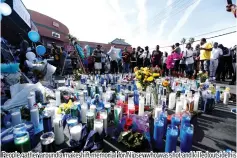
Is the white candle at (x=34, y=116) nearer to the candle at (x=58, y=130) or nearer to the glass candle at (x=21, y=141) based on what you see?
the candle at (x=58, y=130)

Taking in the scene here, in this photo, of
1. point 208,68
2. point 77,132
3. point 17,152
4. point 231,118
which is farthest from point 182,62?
point 17,152

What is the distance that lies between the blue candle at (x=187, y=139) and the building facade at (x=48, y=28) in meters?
14.6

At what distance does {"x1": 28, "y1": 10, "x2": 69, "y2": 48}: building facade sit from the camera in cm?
1402

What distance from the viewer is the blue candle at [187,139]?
145 centimetres

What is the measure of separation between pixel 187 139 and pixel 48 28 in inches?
680

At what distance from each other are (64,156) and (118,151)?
57 cm

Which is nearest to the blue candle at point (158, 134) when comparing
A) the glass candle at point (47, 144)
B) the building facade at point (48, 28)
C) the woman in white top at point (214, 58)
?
the glass candle at point (47, 144)

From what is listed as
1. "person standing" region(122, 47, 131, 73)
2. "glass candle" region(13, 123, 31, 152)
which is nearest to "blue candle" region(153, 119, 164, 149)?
"glass candle" region(13, 123, 31, 152)

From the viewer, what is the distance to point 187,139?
1.46m

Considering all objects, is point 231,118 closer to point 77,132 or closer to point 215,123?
point 215,123

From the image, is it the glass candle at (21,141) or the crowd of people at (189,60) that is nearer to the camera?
the glass candle at (21,141)

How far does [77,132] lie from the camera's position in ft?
5.38

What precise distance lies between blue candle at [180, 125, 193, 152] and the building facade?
1460cm

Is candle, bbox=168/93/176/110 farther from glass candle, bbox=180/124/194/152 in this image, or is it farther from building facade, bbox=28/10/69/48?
building facade, bbox=28/10/69/48
